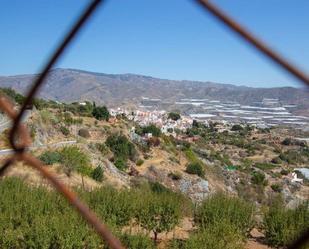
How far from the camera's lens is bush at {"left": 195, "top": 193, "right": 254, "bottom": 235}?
55.9 ft

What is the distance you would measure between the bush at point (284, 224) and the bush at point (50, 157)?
15529mm

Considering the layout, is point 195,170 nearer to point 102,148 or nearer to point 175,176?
point 175,176

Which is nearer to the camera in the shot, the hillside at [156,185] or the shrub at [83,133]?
the hillside at [156,185]

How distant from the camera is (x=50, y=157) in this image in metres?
29.5

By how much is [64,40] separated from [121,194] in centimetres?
1692

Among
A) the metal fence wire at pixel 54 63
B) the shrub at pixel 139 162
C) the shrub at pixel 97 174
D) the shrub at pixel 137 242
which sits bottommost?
the shrub at pixel 139 162

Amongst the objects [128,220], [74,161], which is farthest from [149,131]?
[128,220]

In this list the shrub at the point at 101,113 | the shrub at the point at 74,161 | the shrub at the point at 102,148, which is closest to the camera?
the shrub at the point at 74,161

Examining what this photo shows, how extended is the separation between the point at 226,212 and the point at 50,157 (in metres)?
15.0

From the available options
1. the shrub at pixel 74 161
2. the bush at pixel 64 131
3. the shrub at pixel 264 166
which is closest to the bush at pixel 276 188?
the shrub at pixel 264 166

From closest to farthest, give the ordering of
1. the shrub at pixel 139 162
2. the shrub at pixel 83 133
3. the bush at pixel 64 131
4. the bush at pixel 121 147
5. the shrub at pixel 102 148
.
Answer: the shrub at pixel 102 148 → the bush at pixel 121 147 → the shrub at pixel 139 162 → the bush at pixel 64 131 → the shrub at pixel 83 133

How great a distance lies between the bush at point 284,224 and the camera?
52.0 feet

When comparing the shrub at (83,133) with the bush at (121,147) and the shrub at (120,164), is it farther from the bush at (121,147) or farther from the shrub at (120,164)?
the shrub at (120,164)

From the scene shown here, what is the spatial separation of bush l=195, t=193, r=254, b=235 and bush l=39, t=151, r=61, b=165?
44.0 feet
